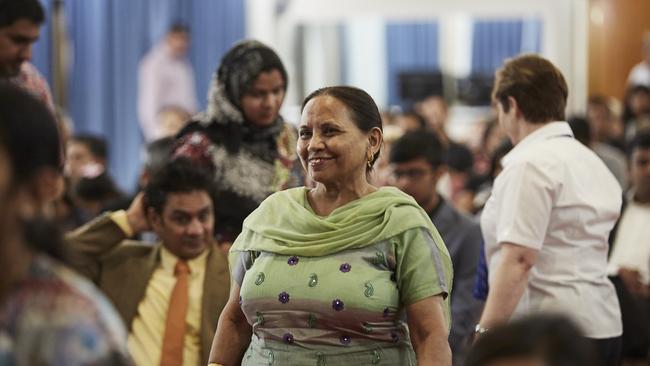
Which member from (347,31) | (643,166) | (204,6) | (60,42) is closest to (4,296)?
(643,166)

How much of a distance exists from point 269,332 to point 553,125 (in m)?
1.23

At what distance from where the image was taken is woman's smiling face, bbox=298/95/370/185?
9.24 feet

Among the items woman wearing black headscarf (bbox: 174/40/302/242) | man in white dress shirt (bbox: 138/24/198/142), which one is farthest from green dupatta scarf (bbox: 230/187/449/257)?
man in white dress shirt (bbox: 138/24/198/142)

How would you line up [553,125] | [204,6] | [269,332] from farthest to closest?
[204,6]
[553,125]
[269,332]

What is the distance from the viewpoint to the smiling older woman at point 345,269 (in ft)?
8.88

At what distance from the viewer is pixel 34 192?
1.68 metres

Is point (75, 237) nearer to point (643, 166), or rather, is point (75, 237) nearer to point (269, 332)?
point (269, 332)

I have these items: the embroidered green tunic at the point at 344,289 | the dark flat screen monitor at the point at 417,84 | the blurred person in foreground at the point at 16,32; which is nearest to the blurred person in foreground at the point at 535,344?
the embroidered green tunic at the point at 344,289

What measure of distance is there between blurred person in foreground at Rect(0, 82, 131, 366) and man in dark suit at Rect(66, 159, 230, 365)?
75.6 inches

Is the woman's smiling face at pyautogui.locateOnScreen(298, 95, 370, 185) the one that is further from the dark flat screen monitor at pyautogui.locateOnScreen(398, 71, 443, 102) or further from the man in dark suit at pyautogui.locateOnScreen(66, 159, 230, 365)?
the dark flat screen monitor at pyautogui.locateOnScreen(398, 71, 443, 102)

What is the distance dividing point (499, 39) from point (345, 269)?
11937mm

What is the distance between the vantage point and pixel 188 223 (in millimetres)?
3717

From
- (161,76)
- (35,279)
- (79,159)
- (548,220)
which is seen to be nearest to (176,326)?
(548,220)

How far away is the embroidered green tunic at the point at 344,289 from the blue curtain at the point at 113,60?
6598mm
